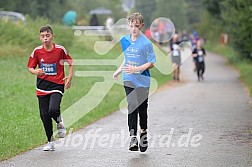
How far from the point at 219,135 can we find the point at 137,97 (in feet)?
8.73

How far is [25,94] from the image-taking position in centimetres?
1805

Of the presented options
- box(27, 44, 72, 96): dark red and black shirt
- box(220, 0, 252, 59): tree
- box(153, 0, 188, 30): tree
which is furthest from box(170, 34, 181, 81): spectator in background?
box(153, 0, 188, 30): tree

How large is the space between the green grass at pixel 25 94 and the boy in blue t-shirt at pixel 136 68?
1750 mm

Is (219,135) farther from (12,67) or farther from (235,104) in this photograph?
(12,67)

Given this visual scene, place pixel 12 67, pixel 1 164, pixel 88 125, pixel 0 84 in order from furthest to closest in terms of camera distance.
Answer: pixel 12 67
pixel 0 84
pixel 88 125
pixel 1 164

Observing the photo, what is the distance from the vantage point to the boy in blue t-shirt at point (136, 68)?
32.1 feet

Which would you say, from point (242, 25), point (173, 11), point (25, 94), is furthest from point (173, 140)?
point (173, 11)

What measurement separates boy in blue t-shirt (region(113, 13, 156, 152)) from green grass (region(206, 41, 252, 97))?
1146cm

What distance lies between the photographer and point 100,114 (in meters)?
15.2

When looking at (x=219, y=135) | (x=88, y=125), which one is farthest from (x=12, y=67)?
(x=219, y=135)

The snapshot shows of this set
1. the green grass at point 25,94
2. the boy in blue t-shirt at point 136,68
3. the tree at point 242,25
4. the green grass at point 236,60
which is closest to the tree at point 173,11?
the green grass at point 236,60

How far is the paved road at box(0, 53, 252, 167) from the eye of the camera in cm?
944

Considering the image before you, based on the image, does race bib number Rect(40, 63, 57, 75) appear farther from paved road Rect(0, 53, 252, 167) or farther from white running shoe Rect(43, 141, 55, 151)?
paved road Rect(0, 53, 252, 167)

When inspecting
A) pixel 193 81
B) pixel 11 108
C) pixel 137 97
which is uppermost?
pixel 137 97
